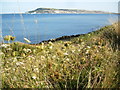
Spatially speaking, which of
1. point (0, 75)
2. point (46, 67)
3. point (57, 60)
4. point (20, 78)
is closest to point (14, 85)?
point (20, 78)

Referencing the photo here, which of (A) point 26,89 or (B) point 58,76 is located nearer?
(A) point 26,89

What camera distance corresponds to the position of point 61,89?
2.19 metres

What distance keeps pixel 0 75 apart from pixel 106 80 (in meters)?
1.40

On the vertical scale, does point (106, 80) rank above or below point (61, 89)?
above

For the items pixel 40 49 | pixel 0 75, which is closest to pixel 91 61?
pixel 0 75

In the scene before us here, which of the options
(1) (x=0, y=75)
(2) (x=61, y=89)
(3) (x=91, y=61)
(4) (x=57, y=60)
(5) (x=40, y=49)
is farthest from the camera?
(5) (x=40, y=49)

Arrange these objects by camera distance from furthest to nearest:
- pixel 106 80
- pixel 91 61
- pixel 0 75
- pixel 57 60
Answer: pixel 57 60, pixel 91 61, pixel 0 75, pixel 106 80

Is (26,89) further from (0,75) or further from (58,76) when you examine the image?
(0,75)

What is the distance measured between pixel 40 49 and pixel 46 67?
158cm

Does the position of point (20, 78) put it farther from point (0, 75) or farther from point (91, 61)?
point (91, 61)

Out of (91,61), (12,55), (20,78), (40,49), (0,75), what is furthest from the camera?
(40,49)

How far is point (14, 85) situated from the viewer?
7.41ft

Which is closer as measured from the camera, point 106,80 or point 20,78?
point 106,80

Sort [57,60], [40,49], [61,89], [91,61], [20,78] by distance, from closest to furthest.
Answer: [61,89]
[20,78]
[91,61]
[57,60]
[40,49]
